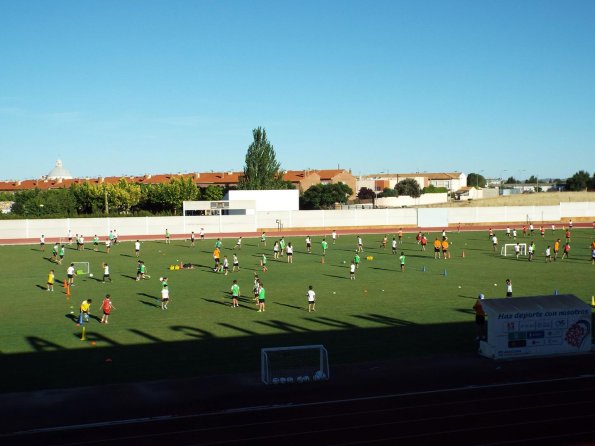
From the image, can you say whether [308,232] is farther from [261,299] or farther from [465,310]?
[465,310]

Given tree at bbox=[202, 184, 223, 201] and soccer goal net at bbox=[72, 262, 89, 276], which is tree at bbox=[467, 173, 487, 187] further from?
soccer goal net at bbox=[72, 262, 89, 276]

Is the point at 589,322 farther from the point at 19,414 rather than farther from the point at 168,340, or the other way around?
the point at 19,414

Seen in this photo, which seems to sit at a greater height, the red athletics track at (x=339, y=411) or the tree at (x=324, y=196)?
the tree at (x=324, y=196)

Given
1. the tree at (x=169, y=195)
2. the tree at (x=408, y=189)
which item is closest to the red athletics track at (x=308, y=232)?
the tree at (x=169, y=195)

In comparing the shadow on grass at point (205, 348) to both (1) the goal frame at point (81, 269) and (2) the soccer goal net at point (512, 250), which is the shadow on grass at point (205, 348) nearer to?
(1) the goal frame at point (81, 269)

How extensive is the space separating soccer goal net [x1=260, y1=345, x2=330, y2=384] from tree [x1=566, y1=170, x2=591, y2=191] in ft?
466

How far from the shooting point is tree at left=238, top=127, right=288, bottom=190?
96.4m

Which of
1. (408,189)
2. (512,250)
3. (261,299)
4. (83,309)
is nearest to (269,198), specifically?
(512,250)

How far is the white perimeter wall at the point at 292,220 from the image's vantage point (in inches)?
2325

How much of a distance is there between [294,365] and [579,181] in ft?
473

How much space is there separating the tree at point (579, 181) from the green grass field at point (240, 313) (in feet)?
371

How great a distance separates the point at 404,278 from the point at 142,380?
19.8 m

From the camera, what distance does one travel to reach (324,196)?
330 feet

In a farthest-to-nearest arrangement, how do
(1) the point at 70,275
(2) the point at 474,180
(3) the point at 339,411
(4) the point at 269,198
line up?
1. (2) the point at 474,180
2. (4) the point at 269,198
3. (1) the point at 70,275
4. (3) the point at 339,411
